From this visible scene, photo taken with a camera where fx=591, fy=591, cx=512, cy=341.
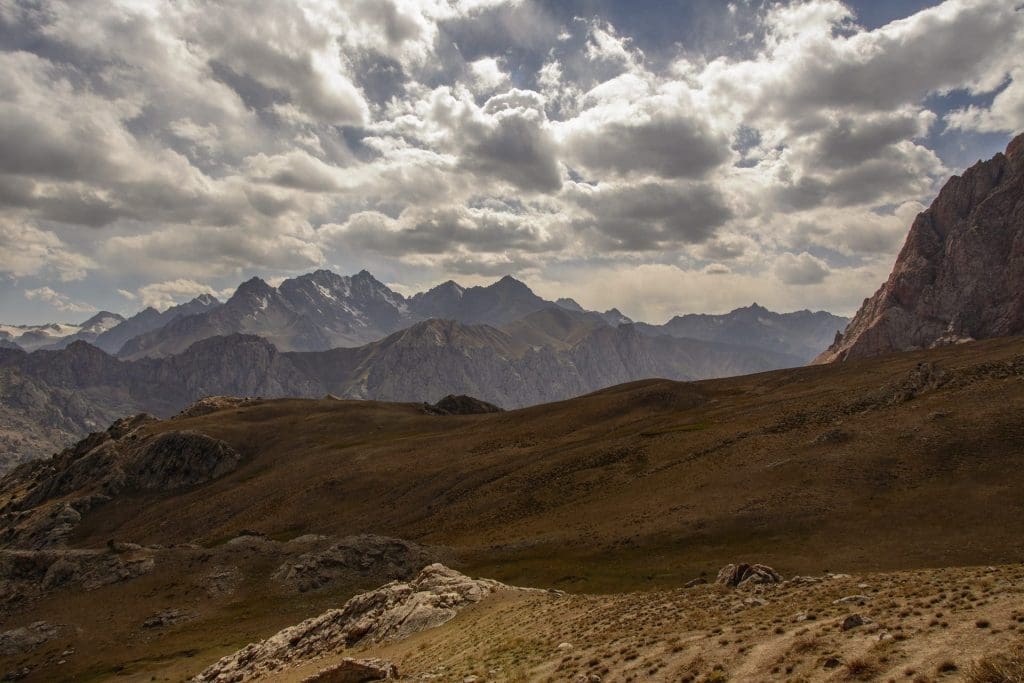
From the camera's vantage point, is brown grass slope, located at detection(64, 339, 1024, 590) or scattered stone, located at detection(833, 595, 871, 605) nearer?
scattered stone, located at detection(833, 595, 871, 605)

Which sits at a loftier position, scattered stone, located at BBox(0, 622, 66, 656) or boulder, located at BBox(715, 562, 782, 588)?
boulder, located at BBox(715, 562, 782, 588)

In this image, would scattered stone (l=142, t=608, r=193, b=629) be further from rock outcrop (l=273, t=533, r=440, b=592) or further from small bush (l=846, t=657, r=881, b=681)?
small bush (l=846, t=657, r=881, b=681)

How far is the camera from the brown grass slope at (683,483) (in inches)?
2157

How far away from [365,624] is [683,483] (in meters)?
44.7

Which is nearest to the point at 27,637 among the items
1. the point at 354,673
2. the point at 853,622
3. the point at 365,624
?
the point at 365,624

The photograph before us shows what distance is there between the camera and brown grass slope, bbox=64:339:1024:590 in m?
54.8

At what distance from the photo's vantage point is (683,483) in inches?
2943

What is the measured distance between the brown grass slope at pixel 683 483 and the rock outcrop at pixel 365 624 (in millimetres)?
13727

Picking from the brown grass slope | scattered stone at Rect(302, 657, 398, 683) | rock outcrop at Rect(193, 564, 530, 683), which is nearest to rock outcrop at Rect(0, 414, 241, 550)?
the brown grass slope

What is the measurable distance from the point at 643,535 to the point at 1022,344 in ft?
314

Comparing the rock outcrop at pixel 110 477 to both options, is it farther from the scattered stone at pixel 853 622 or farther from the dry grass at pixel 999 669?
the dry grass at pixel 999 669

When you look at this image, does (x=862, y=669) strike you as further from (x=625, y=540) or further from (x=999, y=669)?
(x=625, y=540)

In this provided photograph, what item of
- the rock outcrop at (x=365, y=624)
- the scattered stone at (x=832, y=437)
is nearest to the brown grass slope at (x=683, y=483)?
the scattered stone at (x=832, y=437)

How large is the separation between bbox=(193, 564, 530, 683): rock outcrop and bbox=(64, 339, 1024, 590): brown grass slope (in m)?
13.7
